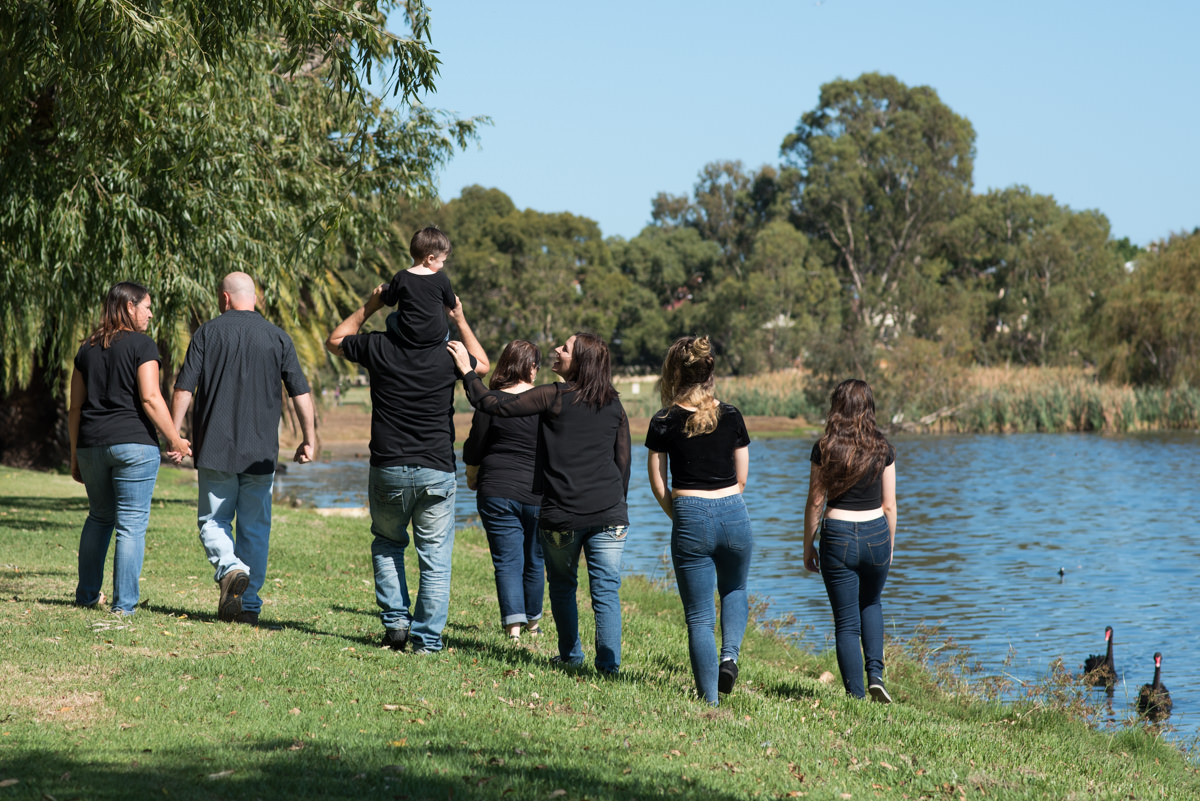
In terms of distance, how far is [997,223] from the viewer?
273 ft

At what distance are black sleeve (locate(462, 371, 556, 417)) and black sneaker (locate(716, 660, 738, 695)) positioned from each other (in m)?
1.72

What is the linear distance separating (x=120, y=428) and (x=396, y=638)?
229cm

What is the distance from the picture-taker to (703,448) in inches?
246

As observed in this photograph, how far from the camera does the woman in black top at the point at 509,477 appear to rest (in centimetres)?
768

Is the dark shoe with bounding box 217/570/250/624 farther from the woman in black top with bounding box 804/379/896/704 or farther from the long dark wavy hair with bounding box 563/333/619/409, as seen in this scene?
the woman in black top with bounding box 804/379/896/704

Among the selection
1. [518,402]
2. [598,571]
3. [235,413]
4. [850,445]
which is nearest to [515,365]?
[518,402]

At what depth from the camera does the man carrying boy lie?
6.55 meters

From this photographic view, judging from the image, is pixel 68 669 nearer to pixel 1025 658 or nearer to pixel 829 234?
pixel 1025 658

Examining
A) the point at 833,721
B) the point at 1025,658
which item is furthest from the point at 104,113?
the point at 1025,658

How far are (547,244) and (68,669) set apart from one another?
67879mm

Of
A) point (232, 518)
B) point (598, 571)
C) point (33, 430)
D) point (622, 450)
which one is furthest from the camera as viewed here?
point (33, 430)

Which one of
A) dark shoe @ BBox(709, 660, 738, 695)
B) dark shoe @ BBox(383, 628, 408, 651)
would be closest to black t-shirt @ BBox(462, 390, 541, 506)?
dark shoe @ BBox(383, 628, 408, 651)

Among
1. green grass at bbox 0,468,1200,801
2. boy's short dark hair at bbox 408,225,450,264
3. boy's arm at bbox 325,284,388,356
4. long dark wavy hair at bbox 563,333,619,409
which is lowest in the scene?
green grass at bbox 0,468,1200,801

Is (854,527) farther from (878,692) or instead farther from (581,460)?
(581,460)
